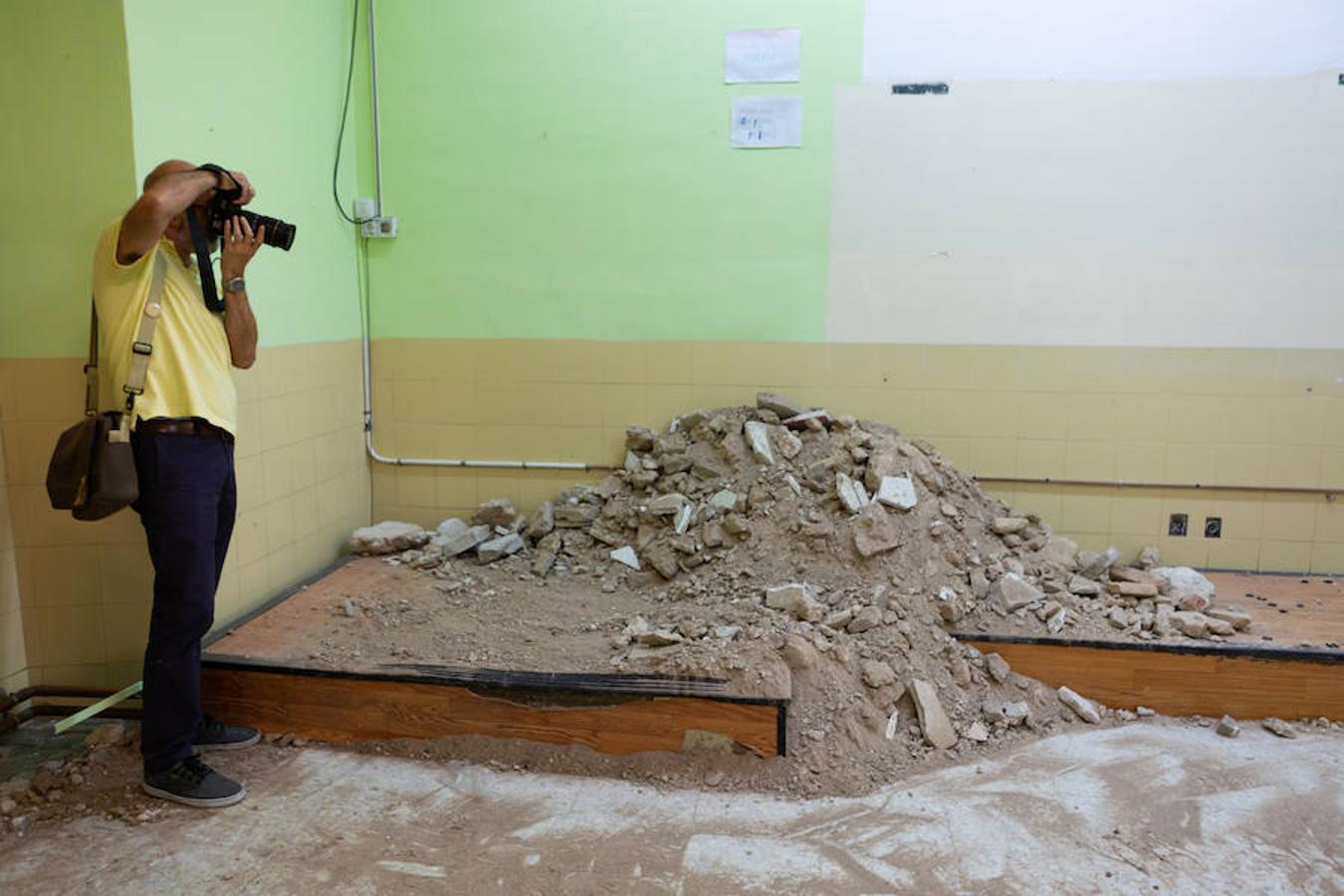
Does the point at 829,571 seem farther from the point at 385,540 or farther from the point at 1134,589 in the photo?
the point at 385,540

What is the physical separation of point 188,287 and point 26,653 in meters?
1.50

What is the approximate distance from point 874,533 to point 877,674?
1.98ft

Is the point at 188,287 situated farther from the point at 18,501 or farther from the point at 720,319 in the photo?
the point at 720,319

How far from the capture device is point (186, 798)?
2.46 m

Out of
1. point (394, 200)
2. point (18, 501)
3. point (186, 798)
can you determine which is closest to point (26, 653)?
point (18, 501)

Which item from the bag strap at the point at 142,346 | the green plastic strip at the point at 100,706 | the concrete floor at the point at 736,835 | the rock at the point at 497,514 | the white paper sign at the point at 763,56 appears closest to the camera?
the concrete floor at the point at 736,835

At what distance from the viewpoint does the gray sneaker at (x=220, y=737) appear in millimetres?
2779

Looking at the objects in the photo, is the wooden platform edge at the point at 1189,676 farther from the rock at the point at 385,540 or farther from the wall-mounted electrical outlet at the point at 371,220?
the wall-mounted electrical outlet at the point at 371,220

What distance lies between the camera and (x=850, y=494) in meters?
3.44

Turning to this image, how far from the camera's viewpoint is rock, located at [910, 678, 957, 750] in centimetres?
281

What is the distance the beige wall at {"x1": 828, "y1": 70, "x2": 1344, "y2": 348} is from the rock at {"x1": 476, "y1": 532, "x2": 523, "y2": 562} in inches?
72.1

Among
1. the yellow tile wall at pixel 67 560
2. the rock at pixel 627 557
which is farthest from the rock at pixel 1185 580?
the yellow tile wall at pixel 67 560

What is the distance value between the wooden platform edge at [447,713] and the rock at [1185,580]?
1.96 m

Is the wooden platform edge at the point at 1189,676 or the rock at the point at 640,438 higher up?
the rock at the point at 640,438
